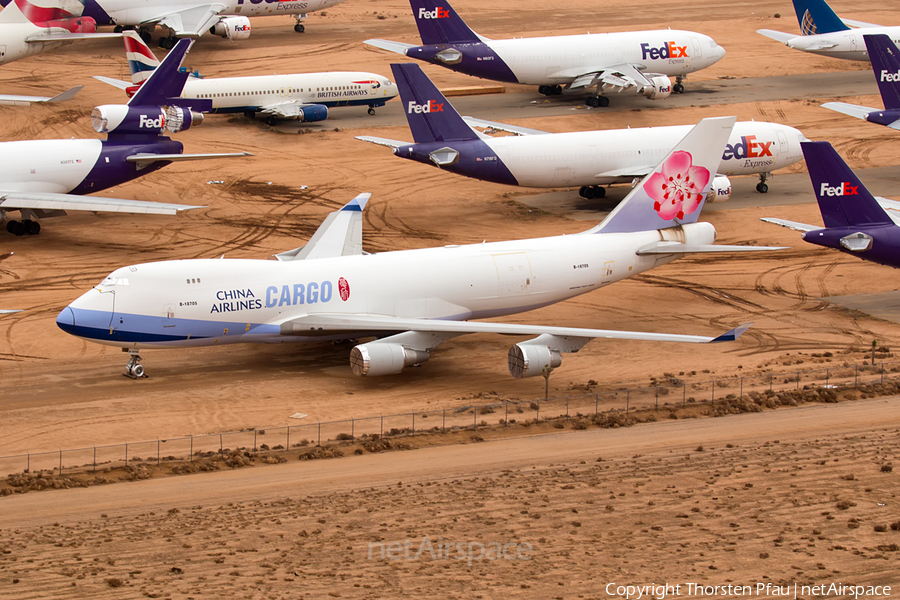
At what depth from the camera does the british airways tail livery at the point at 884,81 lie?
6725 cm

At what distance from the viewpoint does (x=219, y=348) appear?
152ft

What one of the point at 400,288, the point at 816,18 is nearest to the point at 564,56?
the point at 816,18

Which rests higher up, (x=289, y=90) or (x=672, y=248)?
(x=289, y=90)

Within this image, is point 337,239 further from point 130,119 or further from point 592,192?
point 592,192

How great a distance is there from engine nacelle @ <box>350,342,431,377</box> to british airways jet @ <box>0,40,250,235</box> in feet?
60.6

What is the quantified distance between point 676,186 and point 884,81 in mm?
26098

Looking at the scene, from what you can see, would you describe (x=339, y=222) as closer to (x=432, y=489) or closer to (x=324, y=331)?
(x=324, y=331)

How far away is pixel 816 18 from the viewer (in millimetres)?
90250

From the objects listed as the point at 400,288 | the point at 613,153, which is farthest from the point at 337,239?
the point at 613,153

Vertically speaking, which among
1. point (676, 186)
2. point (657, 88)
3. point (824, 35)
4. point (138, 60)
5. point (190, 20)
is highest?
point (190, 20)

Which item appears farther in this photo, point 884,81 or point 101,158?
point 884,81

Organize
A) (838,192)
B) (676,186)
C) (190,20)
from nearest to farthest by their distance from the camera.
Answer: (676,186) < (838,192) < (190,20)

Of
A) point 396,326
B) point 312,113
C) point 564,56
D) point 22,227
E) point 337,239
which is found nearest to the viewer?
point 396,326

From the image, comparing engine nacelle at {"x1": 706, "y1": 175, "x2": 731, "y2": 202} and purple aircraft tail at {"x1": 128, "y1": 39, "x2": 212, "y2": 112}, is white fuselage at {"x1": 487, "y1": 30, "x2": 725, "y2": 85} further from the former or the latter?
purple aircraft tail at {"x1": 128, "y1": 39, "x2": 212, "y2": 112}
